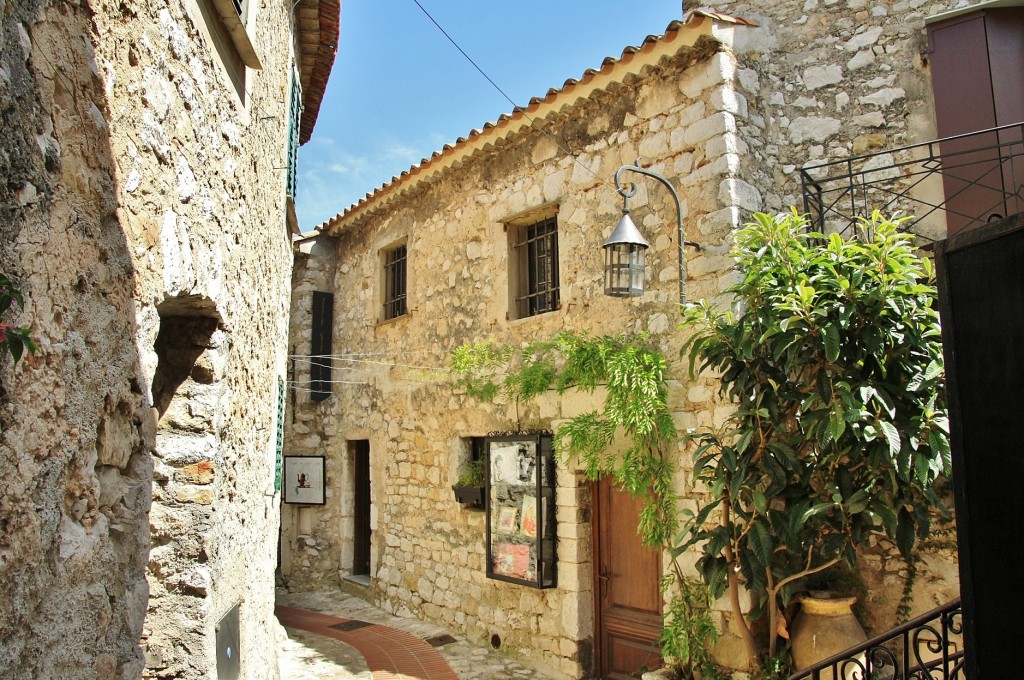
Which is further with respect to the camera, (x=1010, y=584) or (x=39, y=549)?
(x=1010, y=584)

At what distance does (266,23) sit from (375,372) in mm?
6128

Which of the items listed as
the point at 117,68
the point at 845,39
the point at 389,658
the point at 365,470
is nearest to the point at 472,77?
the point at 845,39

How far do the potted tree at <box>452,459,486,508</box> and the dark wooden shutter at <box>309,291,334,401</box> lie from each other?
11.7 ft

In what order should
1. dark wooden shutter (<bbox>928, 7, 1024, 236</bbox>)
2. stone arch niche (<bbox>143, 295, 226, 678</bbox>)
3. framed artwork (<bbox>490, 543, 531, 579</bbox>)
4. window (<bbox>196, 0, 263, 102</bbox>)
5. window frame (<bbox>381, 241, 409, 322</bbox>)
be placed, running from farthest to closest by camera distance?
window frame (<bbox>381, 241, 409, 322</bbox>)
framed artwork (<bbox>490, 543, 531, 579</bbox>)
dark wooden shutter (<bbox>928, 7, 1024, 236</bbox>)
window (<bbox>196, 0, 263, 102</bbox>)
stone arch niche (<bbox>143, 295, 226, 678</bbox>)

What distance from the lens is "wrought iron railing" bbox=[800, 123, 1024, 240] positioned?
5.52 m

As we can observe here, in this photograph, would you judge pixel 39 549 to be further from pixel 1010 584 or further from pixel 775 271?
pixel 775 271

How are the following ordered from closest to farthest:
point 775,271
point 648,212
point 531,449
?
point 775,271, point 648,212, point 531,449

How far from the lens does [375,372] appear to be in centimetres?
1002

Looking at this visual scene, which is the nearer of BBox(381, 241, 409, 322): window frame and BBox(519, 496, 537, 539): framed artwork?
BBox(519, 496, 537, 539): framed artwork

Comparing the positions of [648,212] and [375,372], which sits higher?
[648,212]

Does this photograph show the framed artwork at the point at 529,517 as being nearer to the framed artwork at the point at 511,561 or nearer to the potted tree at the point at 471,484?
the framed artwork at the point at 511,561

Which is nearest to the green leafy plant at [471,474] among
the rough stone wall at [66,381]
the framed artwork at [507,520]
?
the framed artwork at [507,520]

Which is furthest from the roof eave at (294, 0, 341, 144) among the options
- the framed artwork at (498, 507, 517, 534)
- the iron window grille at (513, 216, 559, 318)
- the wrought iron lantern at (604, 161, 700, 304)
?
the framed artwork at (498, 507, 517, 534)

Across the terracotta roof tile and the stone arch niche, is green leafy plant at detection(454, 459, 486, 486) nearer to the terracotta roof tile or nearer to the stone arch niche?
the terracotta roof tile
